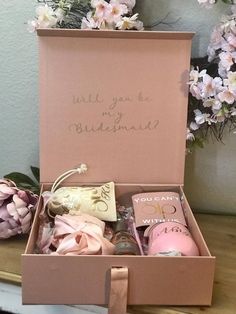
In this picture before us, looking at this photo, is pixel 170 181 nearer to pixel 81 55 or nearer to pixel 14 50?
pixel 81 55

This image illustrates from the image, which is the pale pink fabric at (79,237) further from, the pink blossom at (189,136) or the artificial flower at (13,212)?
the pink blossom at (189,136)

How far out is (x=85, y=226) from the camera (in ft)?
2.65

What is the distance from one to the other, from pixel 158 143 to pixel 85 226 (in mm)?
245

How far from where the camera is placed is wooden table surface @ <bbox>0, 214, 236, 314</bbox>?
2.42 feet

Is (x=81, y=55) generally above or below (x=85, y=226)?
above

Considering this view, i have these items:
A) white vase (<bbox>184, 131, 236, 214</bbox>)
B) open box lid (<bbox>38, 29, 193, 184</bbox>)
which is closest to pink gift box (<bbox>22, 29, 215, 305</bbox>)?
open box lid (<bbox>38, 29, 193, 184</bbox>)

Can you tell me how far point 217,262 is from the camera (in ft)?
2.89

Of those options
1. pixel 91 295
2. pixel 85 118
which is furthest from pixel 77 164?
pixel 91 295

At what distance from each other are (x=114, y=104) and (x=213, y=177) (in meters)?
0.29

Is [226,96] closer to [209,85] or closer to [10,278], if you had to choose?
[209,85]

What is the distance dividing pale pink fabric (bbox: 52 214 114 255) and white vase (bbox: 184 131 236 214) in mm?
302

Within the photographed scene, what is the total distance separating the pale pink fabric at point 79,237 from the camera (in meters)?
0.75

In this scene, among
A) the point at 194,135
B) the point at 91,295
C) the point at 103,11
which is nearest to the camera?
the point at 91,295

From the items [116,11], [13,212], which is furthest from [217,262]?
[116,11]
